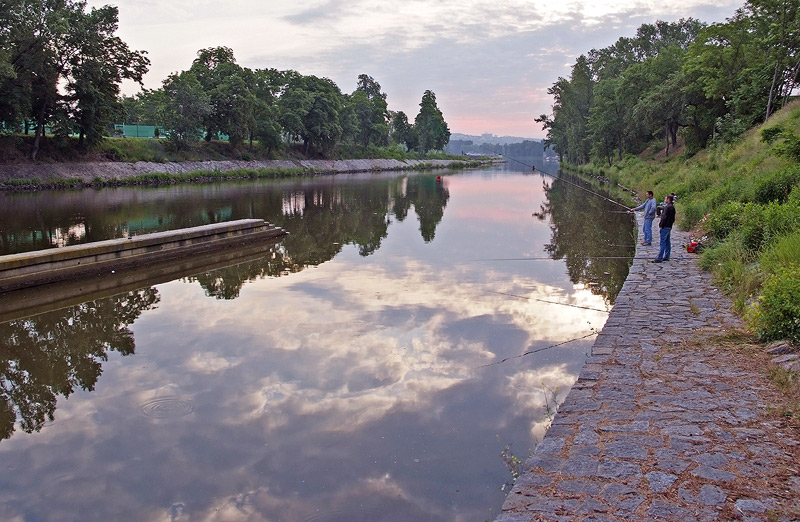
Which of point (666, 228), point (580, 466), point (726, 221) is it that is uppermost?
point (726, 221)

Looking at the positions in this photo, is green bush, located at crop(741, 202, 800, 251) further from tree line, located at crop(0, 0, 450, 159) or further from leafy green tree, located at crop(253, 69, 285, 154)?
leafy green tree, located at crop(253, 69, 285, 154)

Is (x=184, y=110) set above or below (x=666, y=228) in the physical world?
above

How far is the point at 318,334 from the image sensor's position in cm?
986

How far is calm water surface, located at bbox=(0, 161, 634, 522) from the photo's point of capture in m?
5.29

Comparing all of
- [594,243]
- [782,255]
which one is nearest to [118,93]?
[594,243]

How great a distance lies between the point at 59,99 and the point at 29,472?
160 ft

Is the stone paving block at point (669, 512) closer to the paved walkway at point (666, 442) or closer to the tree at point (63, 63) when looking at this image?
the paved walkway at point (666, 442)

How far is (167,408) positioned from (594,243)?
16.2 meters

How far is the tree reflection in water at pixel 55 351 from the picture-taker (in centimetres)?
714

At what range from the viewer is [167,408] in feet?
23.1

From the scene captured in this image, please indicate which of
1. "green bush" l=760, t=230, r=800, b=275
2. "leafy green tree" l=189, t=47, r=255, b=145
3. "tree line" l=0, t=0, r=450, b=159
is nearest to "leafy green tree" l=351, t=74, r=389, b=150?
"tree line" l=0, t=0, r=450, b=159

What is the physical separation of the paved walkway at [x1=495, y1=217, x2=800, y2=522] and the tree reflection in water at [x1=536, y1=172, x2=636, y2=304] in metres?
4.89

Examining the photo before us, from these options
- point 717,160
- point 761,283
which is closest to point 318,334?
point 761,283

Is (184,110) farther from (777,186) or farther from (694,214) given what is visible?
(777,186)
